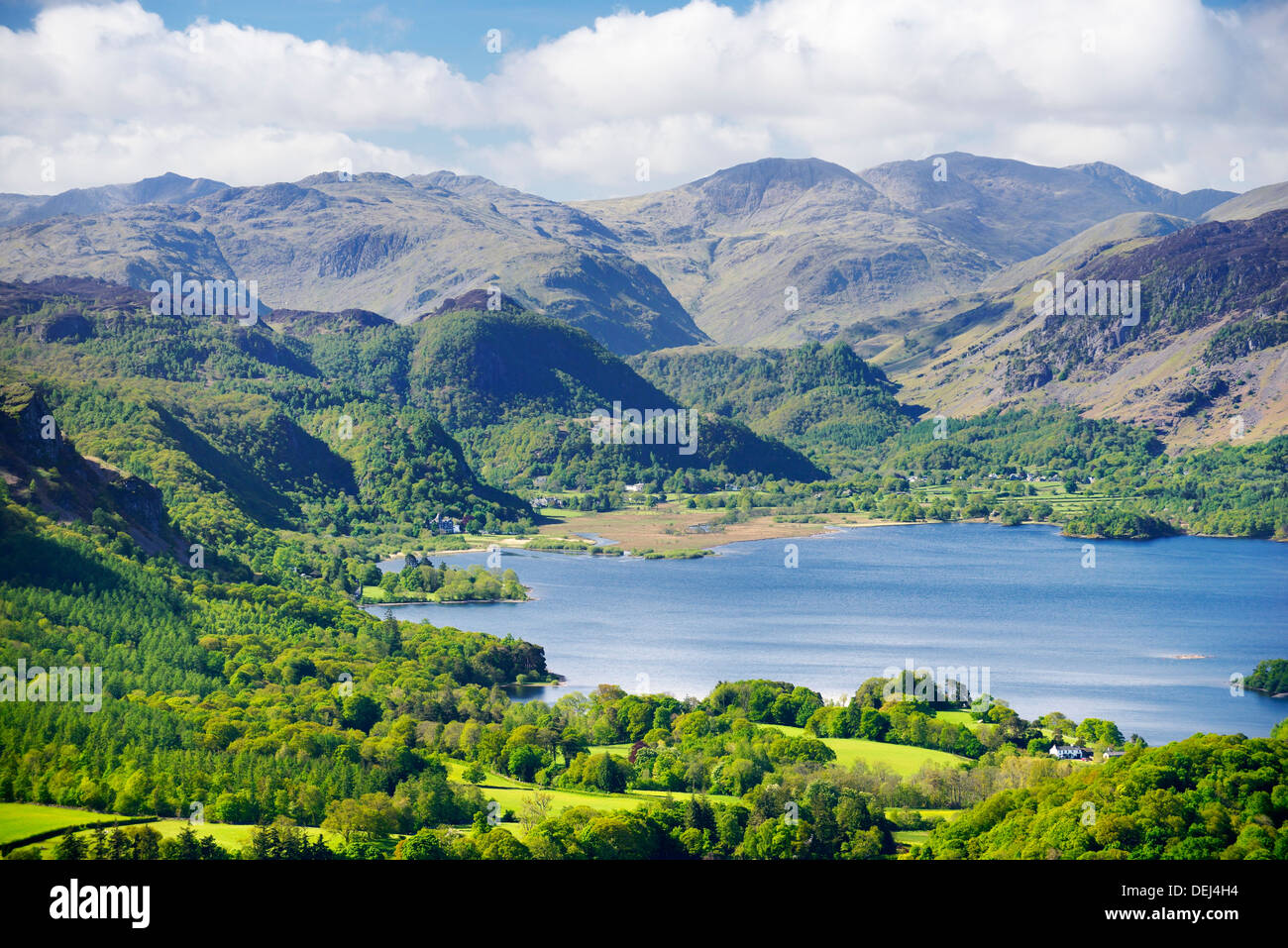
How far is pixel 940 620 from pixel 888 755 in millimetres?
39921

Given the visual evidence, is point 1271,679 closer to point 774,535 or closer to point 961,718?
point 961,718

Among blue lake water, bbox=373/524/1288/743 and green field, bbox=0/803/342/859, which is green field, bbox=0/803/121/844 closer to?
green field, bbox=0/803/342/859

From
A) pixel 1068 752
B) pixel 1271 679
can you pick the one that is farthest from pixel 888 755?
pixel 1271 679

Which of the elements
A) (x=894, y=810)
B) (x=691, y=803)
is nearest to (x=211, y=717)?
(x=691, y=803)

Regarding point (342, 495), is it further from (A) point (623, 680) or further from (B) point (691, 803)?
(B) point (691, 803)

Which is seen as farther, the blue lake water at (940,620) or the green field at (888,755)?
the blue lake water at (940,620)

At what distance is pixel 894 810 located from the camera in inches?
1636

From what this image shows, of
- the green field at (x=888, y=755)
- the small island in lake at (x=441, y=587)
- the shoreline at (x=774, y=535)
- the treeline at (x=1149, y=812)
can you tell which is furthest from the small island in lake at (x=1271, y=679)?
the shoreline at (x=774, y=535)

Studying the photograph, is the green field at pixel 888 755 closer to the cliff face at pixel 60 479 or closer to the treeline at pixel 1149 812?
the treeline at pixel 1149 812

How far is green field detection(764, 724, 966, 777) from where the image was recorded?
159 feet

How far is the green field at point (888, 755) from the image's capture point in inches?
1909

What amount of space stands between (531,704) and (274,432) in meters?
93.8

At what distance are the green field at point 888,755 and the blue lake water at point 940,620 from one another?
11.2 metres

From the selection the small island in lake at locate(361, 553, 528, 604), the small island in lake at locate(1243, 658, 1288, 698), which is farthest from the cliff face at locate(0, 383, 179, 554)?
the small island in lake at locate(1243, 658, 1288, 698)
